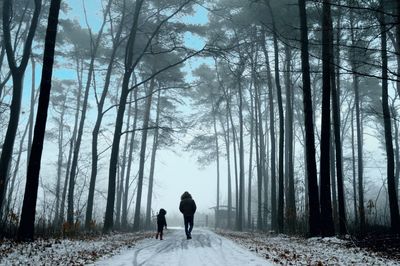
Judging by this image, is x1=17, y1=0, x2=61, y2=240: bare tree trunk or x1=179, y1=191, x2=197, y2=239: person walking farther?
x1=179, y1=191, x2=197, y2=239: person walking

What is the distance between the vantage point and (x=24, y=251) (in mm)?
6707

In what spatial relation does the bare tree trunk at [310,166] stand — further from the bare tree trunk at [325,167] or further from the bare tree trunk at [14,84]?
the bare tree trunk at [14,84]

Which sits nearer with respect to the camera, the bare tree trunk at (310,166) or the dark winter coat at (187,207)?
the bare tree trunk at (310,166)

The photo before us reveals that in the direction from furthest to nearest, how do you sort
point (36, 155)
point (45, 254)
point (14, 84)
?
point (14, 84) → point (36, 155) → point (45, 254)

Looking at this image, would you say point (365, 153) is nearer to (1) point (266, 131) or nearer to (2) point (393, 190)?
(1) point (266, 131)

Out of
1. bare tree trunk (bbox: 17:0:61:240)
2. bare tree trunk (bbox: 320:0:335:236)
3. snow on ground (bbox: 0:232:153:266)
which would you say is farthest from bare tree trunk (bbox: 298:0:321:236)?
bare tree trunk (bbox: 17:0:61:240)

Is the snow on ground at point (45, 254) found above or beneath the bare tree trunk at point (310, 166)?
beneath

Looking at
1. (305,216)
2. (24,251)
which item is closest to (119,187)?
(305,216)

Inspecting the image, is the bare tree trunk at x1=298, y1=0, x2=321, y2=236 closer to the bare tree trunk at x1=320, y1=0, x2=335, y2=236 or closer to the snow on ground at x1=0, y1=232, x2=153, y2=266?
the bare tree trunk at x1=320, y1=0, x2=335, y2=236

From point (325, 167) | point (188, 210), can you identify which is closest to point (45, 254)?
point (188, 210)

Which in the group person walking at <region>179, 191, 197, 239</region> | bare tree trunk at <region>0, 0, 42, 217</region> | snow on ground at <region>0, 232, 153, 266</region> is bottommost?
snow on ground at <region>0, 232, 153, 266</region>

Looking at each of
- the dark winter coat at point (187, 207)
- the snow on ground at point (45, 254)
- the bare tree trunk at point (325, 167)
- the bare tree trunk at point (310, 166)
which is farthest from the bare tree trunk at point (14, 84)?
the bare tree trunk at point (325, 167)

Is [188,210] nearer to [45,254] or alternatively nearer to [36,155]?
[36,155]

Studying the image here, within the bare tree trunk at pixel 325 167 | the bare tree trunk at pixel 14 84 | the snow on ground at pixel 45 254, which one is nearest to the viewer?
the snow on ground at pixel 45 254
